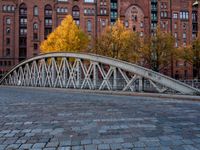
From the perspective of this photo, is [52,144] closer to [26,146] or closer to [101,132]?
[26,146]

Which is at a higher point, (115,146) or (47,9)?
(47,9)

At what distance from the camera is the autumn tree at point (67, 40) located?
108ft

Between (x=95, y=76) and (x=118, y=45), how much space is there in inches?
647

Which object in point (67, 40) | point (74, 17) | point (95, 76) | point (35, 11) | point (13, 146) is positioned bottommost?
point (13, 146)

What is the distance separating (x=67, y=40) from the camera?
3319 cm

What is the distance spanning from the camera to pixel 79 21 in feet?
197

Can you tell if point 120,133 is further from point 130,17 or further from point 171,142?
point 130,17

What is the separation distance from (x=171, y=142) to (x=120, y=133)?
1193 mm

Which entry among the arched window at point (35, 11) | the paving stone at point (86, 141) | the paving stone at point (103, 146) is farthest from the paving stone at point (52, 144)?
the arched window at point (35, 11)

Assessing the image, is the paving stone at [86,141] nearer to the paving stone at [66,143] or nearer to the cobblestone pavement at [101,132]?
the cobblestone pavement at [101,132]

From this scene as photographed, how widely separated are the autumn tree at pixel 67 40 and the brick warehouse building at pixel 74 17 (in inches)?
985

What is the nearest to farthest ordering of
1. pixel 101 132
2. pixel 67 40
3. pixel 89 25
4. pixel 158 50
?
pixel 101 132, pixel 67 40, pixel 158 50, pixel 89 25

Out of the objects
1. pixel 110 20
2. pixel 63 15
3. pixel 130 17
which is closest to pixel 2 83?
pixel 63 15

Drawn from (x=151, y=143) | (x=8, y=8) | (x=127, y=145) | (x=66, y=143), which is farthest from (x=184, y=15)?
(x=66, y=143)
